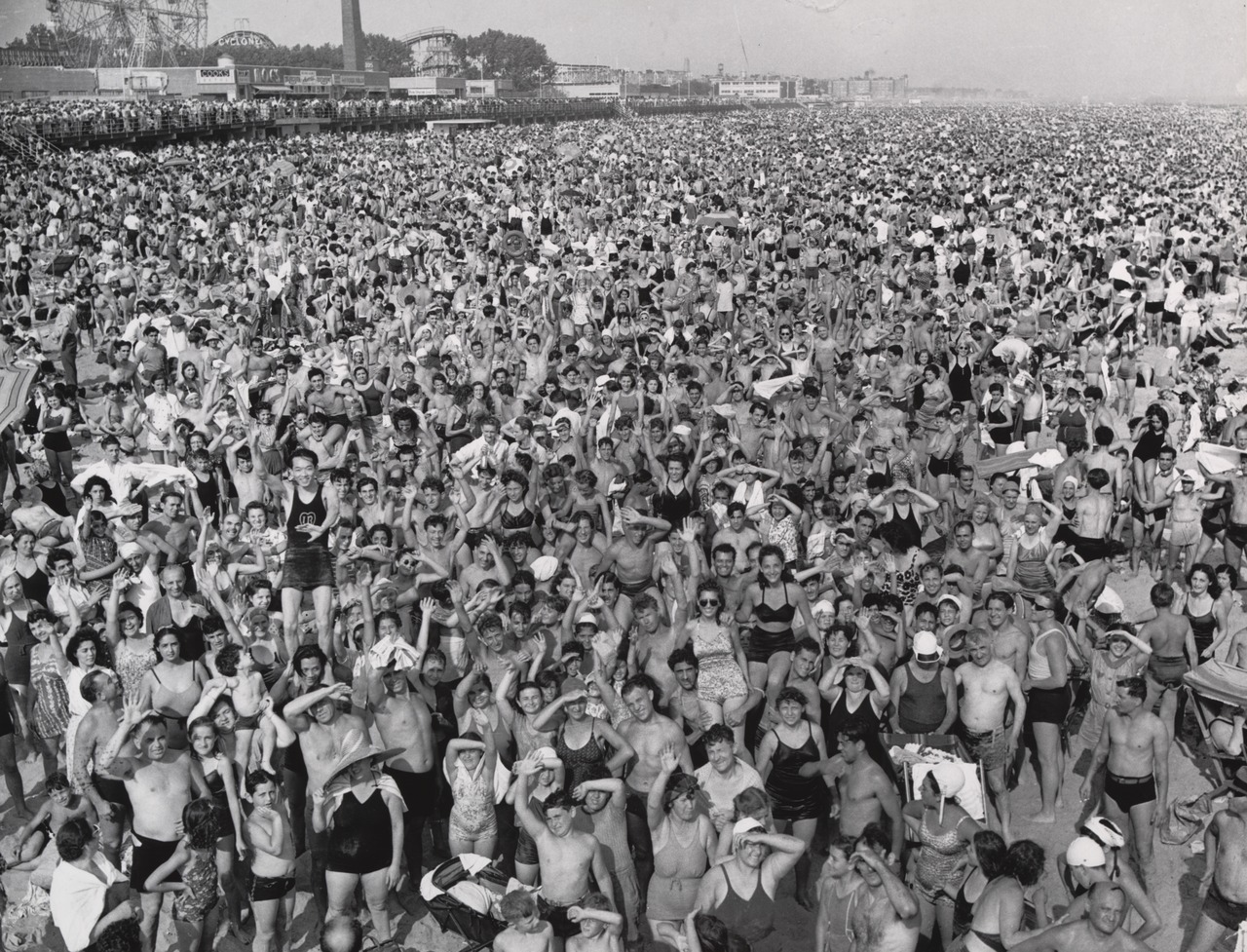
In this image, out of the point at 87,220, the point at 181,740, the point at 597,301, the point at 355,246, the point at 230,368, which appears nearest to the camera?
the point at 181,740

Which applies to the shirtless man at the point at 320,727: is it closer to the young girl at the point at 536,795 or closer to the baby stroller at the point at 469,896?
the baby stroller at the point at 469,896

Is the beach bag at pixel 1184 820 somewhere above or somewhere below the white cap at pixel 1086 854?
below

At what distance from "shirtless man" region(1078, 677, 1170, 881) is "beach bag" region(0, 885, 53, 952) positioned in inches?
169

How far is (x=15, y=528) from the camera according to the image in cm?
716

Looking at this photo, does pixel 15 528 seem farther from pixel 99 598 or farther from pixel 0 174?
pixel 0 174

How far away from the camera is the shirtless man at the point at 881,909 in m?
3.81

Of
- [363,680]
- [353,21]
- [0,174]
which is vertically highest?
[353,21]

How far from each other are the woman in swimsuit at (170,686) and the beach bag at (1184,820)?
13.8ft

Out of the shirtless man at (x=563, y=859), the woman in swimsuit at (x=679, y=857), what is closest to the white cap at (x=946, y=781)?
the woman in swimsuit at (x=679, y=857)

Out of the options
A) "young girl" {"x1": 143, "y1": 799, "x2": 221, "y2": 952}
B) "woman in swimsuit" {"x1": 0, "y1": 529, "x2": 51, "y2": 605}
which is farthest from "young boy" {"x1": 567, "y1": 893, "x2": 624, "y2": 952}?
"woman in swimsuit" {"x1": 0, "y1": 529, "x2": 51, "y2": 605}

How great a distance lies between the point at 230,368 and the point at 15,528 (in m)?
3.76

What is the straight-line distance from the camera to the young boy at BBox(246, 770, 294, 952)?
433 centimetres

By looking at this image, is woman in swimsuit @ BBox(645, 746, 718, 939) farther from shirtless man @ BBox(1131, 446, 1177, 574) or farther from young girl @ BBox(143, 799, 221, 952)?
shirtless man @ BBox(1131, 446, 1177, 574)

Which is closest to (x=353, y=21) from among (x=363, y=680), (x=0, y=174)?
(x=0, y=174)
